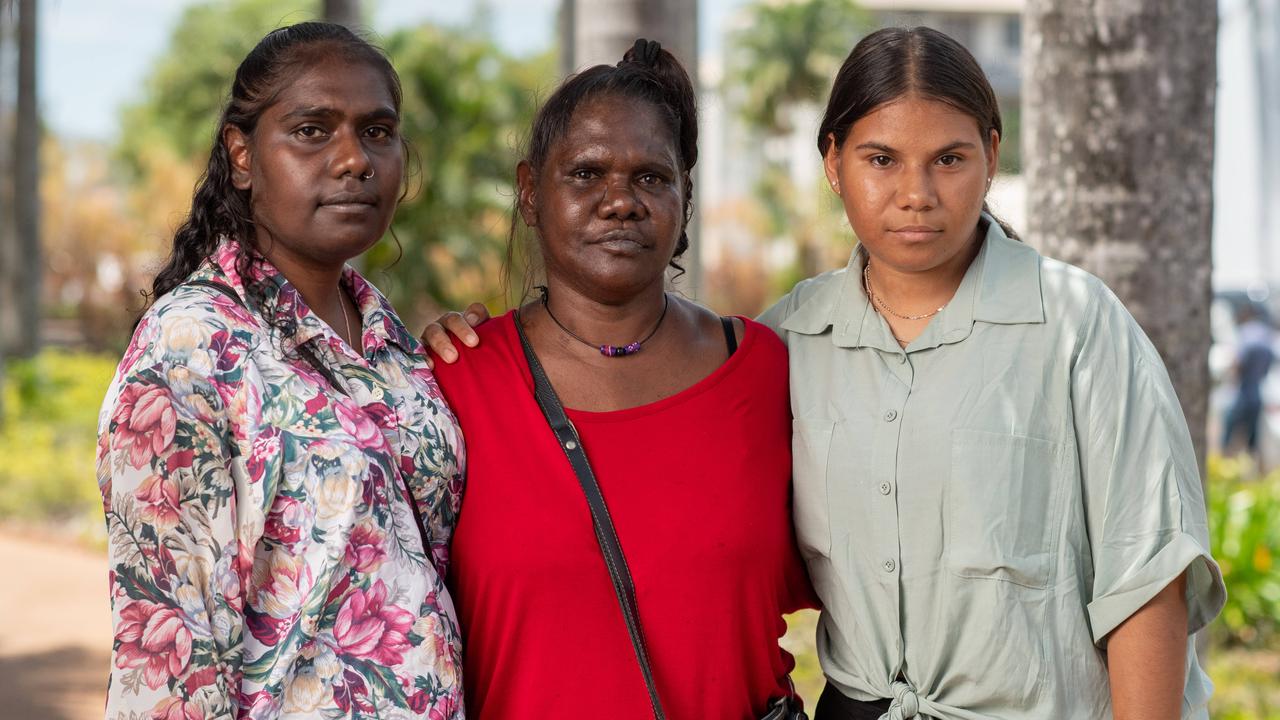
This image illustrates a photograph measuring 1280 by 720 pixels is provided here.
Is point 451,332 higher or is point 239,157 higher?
Result: point 239,157

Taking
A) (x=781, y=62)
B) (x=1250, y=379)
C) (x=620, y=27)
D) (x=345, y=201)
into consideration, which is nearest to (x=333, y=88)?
(x=345, y=201)

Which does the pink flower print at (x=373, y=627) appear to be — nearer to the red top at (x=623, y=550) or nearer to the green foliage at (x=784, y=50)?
the red top at (x=623, y=550)

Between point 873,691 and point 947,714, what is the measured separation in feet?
0.49

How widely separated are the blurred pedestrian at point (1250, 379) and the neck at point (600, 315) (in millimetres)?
11436

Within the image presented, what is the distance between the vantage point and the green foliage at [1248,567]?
675 centimetres

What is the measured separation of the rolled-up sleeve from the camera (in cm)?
223

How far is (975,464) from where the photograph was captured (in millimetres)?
2314

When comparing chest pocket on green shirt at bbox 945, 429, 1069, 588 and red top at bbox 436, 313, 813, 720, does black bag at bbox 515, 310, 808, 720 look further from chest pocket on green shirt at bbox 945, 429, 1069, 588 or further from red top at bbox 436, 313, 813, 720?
chest pocket on green shirt at bbox 945, 429, 1069, 588

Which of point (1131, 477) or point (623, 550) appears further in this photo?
point (623, 550)

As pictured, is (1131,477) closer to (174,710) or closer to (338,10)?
(174,710)

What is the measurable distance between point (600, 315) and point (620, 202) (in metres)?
0.29

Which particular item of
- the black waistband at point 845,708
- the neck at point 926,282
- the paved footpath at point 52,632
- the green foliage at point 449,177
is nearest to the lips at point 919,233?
the neck at point 926,282

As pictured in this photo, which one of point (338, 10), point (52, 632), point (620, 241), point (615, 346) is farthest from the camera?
point (52, 632)

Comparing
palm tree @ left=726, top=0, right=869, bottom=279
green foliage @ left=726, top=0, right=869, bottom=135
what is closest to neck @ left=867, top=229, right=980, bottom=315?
palm tree @ left=726, top=0, right=869, bottom=279
